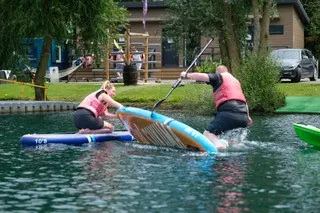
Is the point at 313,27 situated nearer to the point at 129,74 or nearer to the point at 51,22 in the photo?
the point at 129,74

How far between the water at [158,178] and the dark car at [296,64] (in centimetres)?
1996

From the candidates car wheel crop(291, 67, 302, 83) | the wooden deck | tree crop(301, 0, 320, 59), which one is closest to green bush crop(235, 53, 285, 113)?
car wheel crop(291, 67, 302, 83)

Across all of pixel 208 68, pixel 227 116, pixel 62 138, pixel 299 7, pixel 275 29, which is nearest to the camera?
pixel 227 116

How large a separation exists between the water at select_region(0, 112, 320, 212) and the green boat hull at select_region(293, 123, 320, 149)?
0.18 m

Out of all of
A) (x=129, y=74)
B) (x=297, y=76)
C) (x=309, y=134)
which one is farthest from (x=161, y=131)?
(x=297, y=76)

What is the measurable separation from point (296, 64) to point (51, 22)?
13759mm

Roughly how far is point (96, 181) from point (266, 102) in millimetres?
16589

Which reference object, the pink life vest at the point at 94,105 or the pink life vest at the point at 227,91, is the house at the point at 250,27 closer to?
the pink life vest at the point at 94,105

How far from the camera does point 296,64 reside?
38781 mm

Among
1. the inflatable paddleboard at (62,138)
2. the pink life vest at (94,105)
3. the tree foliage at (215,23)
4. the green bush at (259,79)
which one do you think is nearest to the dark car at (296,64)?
the tree foliage at (215,23)

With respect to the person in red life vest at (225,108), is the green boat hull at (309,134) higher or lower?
lower

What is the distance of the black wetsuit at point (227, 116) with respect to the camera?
1622 cm

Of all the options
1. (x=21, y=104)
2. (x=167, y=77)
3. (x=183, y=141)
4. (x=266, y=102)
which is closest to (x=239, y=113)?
(x=183, y=141)

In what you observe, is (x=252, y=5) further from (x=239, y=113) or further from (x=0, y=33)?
(x=239, y=113)
